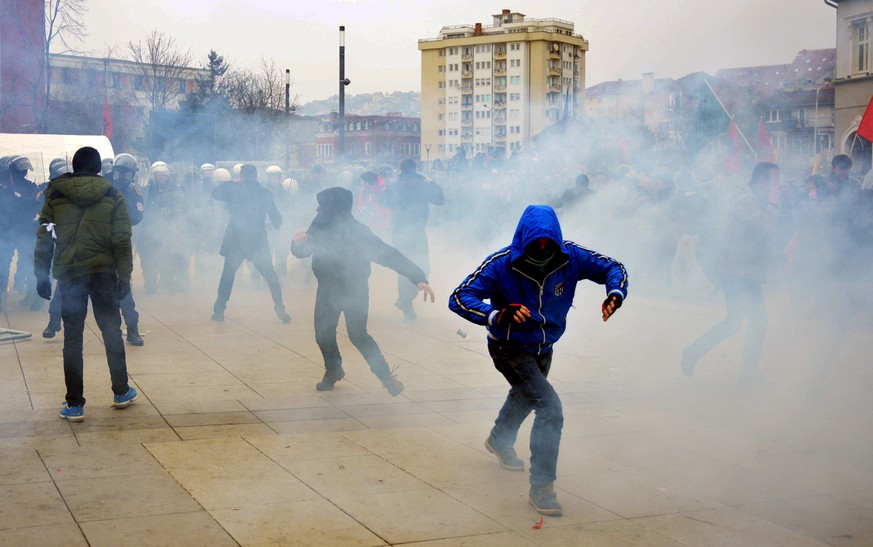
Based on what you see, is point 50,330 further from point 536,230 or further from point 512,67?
point 512,67

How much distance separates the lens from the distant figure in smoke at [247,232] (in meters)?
11.3

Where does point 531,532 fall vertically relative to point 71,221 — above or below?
below

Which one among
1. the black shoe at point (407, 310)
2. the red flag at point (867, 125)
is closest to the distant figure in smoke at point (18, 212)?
the black shoe at point (407, 310)

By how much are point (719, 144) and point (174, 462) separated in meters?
9.09

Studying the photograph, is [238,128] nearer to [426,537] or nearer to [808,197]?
[808,197]

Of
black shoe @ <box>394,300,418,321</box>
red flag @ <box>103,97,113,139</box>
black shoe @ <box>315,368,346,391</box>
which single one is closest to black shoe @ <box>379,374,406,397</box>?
black shoe @ <box>315,368,346,391</box>

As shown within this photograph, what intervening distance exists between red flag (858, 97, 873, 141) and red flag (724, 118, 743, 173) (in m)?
2.62

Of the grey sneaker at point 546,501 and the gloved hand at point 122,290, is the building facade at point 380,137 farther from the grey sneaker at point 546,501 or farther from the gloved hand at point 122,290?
the grey sneaker at point 546,501

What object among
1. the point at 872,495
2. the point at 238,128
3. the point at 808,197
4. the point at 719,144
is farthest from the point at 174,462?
the point at 238,128

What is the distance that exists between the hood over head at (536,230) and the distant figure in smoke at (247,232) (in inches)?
255

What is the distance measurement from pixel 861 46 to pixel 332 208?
3891 millimetres

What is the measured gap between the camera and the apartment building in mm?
7607

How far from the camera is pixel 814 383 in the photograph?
25.3 ft

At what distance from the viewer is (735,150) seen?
11.9 meters
